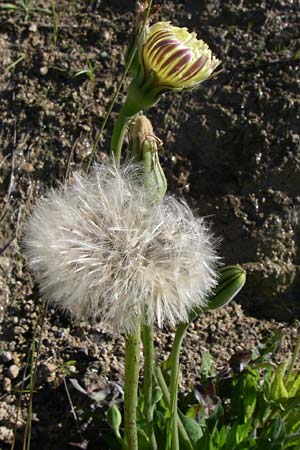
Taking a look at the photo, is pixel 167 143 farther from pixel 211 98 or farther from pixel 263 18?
pixel 263 18

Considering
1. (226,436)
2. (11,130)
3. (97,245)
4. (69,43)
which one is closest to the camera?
(97,245)

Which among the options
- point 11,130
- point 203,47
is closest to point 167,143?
point 11,130

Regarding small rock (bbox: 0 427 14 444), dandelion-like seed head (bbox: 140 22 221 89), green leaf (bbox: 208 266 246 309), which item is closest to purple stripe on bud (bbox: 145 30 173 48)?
dandelion-like seed head (bbox: 140 22 221 89)

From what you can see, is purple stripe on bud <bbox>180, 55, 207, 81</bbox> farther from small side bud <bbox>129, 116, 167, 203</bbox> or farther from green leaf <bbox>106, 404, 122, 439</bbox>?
green leaf <bbox>106, 404, 122, 439</bbox>

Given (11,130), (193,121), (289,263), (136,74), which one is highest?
(136,74)

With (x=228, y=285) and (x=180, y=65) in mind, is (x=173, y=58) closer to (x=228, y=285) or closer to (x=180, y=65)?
(x=180, y=65)
